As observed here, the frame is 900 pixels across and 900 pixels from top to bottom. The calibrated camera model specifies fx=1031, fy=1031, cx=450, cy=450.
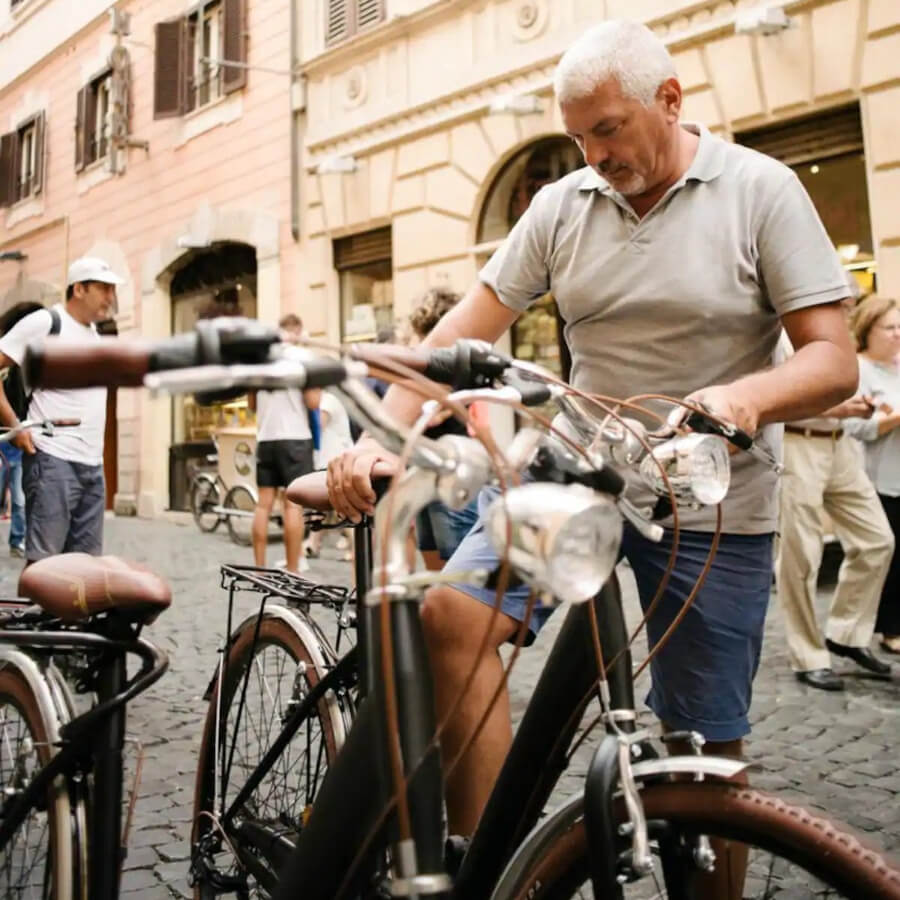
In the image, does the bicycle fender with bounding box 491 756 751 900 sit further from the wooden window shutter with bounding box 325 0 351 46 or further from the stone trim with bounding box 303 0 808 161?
the wooden window shutter with bounding box 325 0 351 46

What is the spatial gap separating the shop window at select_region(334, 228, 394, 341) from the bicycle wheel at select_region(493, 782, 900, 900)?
9847 mm

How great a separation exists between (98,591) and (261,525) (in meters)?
5.15

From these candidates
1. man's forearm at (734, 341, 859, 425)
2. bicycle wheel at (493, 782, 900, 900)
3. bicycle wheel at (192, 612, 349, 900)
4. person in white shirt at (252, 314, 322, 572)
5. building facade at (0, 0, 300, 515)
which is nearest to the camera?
bicycle wheel at (493, 782, 900, 900)

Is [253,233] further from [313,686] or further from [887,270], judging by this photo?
[313,686]

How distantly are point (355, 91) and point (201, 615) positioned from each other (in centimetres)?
711

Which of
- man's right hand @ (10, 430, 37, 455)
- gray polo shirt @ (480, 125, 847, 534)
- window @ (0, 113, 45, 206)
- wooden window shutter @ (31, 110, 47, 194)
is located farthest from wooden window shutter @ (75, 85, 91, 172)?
gray polo shirt @ (480, 125, 847, 534)

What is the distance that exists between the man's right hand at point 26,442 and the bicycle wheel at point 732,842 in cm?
323

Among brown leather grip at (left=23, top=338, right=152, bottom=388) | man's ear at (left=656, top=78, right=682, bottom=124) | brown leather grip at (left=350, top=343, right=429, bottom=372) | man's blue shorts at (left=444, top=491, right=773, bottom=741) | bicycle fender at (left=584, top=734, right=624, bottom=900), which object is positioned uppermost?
man's ear at (left=656, top=78, right=682, bottom=124)

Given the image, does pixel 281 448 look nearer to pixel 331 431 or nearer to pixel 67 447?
pixel 331 431

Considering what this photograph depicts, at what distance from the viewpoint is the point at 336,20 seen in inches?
451

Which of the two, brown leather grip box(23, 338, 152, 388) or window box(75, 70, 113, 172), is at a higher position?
window box(75, 70, 113, 172)

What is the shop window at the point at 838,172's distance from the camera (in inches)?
293

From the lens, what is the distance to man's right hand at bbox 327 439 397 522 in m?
1.51

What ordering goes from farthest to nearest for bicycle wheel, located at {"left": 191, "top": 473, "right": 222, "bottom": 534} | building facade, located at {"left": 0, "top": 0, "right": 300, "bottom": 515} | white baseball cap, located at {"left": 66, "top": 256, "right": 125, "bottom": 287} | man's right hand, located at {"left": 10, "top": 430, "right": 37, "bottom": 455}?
building facade, located at {"left": 0, "top": 0, "right": 300, "bottom": 515}, bicycle wheel, located at {"left": 191, "top": 473, "right": 222, "bottom": 534}, white baseball cap, located at {"left": 66, "top": 256, "right": 125, "bottom": 287}, man's right hand, located at {"left": 10, "top": 430, "right": 37, "bottom": 455}
